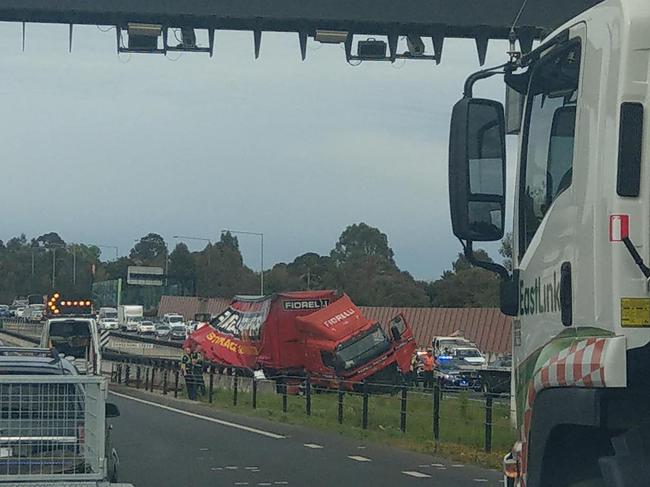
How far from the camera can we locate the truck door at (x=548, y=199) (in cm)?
577

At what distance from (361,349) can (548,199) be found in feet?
115

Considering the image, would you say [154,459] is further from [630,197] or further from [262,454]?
[630,197]

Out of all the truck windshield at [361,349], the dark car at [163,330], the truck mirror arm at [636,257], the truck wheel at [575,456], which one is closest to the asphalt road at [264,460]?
the truck wheel at [575,456]

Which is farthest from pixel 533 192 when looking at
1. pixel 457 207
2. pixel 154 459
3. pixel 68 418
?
pixel 154 459

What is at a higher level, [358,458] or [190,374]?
[190,374]

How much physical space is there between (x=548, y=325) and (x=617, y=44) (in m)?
1.37

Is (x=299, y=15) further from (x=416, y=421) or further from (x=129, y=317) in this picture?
(x=129, y=317)

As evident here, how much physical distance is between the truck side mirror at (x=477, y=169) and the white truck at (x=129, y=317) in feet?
292

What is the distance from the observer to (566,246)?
5.73 m

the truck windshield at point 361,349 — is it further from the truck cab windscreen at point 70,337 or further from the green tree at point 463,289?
the green tree at point 463,289

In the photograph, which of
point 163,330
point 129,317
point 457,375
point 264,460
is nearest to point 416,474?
point 264,460

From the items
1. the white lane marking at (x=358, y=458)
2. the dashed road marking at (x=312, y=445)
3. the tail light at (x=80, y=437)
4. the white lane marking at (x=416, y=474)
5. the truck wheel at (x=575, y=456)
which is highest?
the truck wheel at (x=575, y=456)

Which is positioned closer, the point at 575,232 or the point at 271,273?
the point at 575,232

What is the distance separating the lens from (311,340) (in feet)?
139
